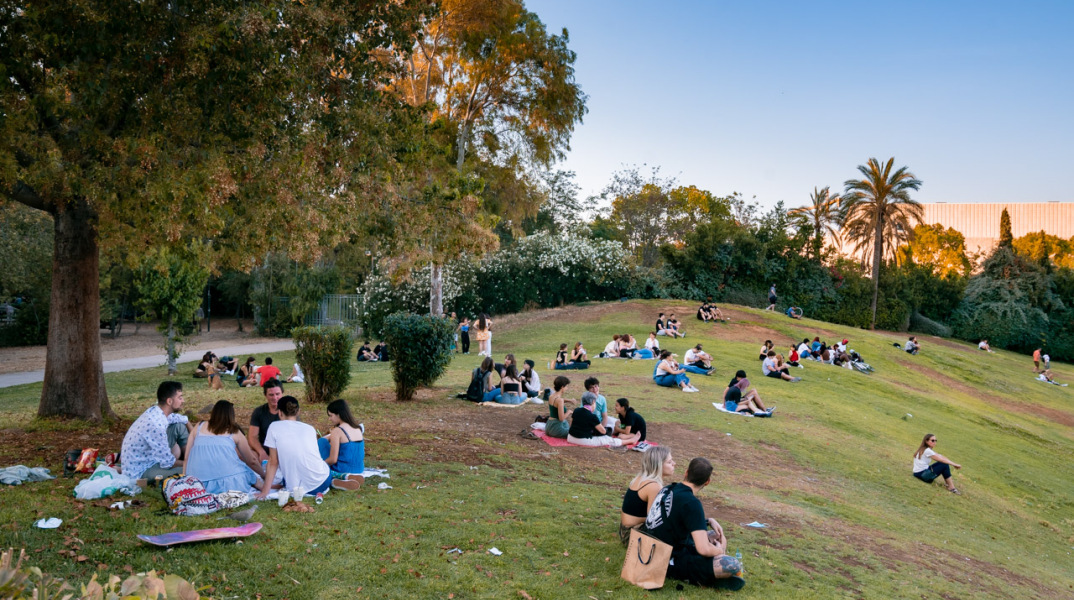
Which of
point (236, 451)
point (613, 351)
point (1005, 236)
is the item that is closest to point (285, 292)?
point (613, 351)

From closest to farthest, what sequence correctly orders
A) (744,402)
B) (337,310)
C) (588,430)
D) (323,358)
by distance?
(588,430), (323,358), (744,402), (337,310)

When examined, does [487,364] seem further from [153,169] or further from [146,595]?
[146,595]

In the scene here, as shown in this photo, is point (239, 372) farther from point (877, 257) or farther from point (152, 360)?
point (877, 257)

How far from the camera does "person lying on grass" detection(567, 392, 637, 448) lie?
11.9 metres

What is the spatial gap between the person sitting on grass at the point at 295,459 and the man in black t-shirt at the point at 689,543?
12.3ft

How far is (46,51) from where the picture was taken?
8750mm

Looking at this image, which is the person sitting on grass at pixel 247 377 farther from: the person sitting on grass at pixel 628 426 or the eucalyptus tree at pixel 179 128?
the person sitting on grass at pixel 628 426

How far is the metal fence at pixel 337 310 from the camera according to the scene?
123ft

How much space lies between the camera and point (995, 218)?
3027 inches

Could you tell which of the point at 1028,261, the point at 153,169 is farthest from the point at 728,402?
the point at 1028,261

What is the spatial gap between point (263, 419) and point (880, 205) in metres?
49.8

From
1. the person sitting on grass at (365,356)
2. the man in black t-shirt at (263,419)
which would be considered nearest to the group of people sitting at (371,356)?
the person sitting on grass at (365,356)

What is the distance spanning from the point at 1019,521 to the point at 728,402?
241 inches

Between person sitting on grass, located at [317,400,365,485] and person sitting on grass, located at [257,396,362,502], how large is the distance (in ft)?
1.87
